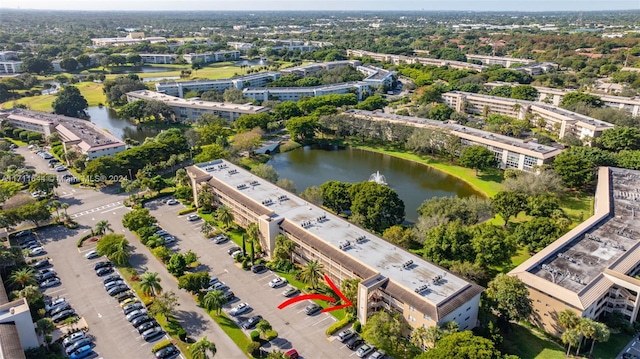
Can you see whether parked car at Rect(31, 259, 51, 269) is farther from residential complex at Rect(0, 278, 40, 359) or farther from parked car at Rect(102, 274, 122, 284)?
residential complex at Rect(0, 278, 40, 359)

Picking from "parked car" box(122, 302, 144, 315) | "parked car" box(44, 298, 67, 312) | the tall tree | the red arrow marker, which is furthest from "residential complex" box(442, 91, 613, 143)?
the tall tree

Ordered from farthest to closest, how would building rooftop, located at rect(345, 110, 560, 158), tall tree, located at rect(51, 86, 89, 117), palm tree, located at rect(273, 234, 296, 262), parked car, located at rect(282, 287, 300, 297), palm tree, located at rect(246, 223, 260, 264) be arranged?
tall tree, located at rect(51, 86, 89, 117)
building rooftop, located at rect(345, 110, 560, 158)
palm tree, located at rect(246, 223, 260, 264)
palm tree, located at rect(273, 234, 296, 262)
parked car, located at rect(282, 287, 300, 297)

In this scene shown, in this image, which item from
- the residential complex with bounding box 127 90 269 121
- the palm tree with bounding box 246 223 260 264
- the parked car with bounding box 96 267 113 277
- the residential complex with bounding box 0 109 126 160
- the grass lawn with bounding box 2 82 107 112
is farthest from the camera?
the grass lawn with bounding box 2 82 107 112

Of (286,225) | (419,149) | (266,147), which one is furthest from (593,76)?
(286,225)

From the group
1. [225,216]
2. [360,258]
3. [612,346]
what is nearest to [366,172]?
[225,216]

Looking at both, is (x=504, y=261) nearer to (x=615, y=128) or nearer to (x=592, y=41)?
(x=615, y=128)

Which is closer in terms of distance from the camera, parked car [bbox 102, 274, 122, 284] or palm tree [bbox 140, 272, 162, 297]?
palm tree [bbox 140, 272, 162, 297]
